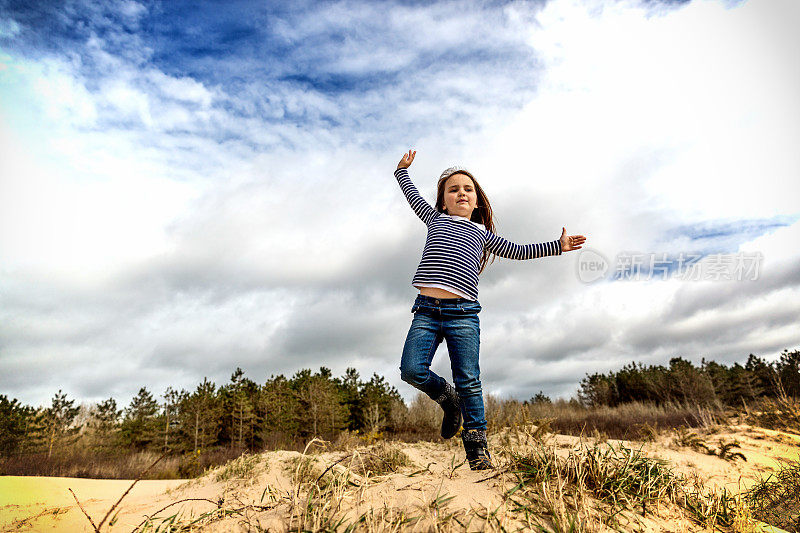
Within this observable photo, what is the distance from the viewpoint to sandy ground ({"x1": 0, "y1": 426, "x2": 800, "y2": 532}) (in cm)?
208

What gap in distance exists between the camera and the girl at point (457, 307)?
337 cm

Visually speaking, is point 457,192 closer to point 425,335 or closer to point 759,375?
point 425,335

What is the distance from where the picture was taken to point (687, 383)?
779 inches

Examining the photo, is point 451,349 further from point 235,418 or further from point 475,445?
point 235,418

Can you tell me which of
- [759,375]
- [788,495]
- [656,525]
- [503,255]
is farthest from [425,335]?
[759,375]

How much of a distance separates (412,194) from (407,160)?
1.56 ft

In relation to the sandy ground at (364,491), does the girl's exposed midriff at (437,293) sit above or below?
above

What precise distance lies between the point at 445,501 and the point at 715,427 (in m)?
7.14

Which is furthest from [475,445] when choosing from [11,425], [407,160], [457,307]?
[11,425]

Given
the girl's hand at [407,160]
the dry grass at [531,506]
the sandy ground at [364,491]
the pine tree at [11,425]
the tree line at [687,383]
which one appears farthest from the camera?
the tree line at [687,383]

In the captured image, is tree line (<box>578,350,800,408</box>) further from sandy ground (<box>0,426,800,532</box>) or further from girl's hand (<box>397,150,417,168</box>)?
girl's hand (<box>397,150,417,168</box>)

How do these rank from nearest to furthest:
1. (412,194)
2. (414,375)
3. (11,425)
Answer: (414,375) < (412,194) < (11,425)

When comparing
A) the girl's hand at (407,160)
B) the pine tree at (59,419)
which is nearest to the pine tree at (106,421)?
the pine tree at (59,419)

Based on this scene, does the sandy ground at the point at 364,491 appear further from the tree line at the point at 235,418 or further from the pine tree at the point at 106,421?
the pine tree at the point at 106,421
